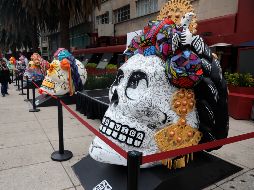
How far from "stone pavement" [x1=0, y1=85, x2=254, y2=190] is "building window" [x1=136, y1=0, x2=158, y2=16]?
11977mm

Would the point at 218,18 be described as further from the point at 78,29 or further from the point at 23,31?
the point at 78,29

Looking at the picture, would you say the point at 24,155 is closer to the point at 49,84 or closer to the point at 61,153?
the point at 61,153

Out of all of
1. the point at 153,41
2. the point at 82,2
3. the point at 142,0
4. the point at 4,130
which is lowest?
the point at 4,130

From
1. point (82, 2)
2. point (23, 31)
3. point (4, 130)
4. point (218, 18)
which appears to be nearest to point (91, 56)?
point (23, 31)

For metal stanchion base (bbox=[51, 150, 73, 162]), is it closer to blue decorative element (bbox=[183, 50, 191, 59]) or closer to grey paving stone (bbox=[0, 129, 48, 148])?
grey paving stone (bbox=[0, 129, 48, 148])

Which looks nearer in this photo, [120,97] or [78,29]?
[120,97]

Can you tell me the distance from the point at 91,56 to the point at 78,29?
7430 mm

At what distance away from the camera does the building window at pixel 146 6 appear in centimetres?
1664

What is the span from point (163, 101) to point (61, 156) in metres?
2.12

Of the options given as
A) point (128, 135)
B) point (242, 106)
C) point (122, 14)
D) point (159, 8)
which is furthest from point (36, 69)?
point (122, 14)

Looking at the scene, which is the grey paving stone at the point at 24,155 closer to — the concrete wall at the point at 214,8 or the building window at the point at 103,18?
the concrete wall at the point at 214,8

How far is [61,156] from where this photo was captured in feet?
13.2

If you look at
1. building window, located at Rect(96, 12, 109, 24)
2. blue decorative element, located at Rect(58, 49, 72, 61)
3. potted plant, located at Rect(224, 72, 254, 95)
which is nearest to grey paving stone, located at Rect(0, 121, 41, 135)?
blue decorative element, located at Rect(58, 49, 72, 61)

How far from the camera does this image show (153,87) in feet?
8.71
